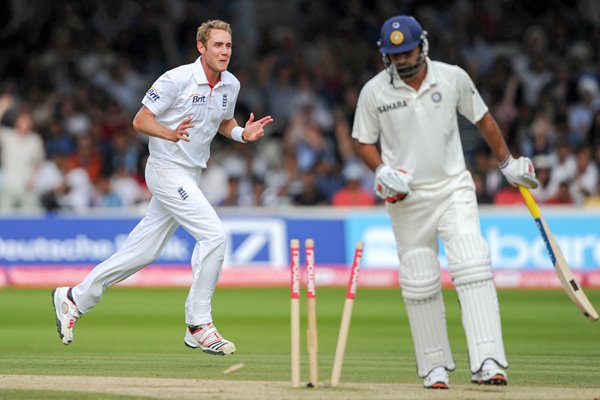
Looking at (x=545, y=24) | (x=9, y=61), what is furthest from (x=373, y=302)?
(x=9, y=61)

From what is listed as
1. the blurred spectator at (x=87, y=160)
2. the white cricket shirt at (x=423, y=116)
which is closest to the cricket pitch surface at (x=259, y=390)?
the white cricket shirt at (x=423, y=116)

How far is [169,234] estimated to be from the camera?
812cm

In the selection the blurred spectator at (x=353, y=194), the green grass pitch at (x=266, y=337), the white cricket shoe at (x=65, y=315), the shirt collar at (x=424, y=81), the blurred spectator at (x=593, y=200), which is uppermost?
the shirt collar at (x=424, y=81)

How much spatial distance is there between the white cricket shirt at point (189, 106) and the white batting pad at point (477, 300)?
1.96 m

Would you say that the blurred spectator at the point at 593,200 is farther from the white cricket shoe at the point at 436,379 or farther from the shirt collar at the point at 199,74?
the white cricket shoe at the point at 436,379

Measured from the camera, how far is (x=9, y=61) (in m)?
19.2

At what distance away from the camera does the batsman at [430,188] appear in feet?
21.8

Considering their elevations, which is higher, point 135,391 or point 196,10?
point 196,10

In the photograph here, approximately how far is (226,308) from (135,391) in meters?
6.72

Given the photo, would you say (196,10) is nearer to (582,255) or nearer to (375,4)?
(375,4)

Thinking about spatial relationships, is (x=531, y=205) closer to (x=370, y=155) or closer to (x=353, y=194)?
(x=370, y=155)

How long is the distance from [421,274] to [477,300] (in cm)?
32

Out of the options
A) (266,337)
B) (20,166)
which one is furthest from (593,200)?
(20,166)

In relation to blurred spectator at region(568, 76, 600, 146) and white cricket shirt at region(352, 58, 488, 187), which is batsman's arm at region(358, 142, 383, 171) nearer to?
white cricket shirt at region(352, 58, 488, 187)
